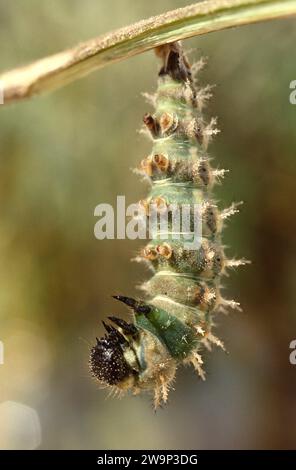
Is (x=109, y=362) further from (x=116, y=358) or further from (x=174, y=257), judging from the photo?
(x=174, y=257)

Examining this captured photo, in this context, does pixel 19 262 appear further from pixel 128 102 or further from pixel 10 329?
pixel 128 102

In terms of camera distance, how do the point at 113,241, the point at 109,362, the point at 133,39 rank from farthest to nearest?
the point at 113,241, the point at 109,362, the point at 133,39

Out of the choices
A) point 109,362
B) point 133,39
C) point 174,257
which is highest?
point 133,39

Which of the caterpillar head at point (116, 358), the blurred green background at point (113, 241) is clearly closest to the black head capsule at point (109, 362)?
the caterpillar head at point (116, 358)

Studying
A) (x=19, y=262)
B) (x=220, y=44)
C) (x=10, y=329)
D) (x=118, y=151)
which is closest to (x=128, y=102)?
(x=118, y=151)

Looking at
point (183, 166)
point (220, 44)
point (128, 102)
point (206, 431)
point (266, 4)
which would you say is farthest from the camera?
point (206, 431)

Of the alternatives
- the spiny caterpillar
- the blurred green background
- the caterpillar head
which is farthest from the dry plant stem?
the blurred green background

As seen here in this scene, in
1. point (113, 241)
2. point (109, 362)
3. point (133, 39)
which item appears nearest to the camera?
point (133, 39)

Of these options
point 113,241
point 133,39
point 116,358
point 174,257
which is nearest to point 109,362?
point 116,358
